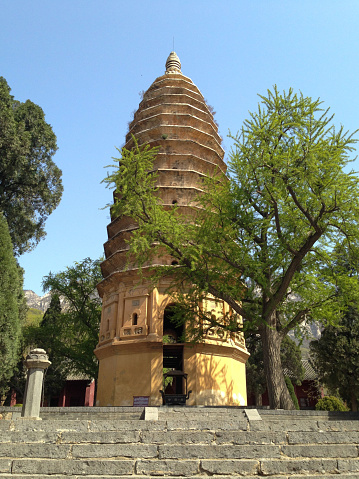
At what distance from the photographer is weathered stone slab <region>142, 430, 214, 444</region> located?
576cm

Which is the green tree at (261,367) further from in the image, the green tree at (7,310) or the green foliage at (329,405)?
the green tree at (7,310)

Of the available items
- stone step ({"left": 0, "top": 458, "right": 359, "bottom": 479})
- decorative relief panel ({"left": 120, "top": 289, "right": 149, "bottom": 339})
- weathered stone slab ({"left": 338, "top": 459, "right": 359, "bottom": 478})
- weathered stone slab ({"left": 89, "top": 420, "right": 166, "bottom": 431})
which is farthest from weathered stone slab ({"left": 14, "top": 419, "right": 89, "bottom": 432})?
decorative relief panel ({"left": 120, "top": 289, "right": 149, "bottom": 339})

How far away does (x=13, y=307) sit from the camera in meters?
17.8

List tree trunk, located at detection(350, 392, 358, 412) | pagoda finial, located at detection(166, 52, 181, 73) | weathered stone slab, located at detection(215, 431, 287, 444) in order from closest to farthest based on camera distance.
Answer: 1. weathered stone slab, located at detection(215, 431, 287, 444)
2. tree trunk, located at detection(350, 392, 358, 412)
3. pagoda finial, located at detection(166, 52, 181, 73)

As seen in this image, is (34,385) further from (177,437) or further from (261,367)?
(261,367)

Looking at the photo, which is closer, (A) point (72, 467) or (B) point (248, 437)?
(A) point (72, 467)

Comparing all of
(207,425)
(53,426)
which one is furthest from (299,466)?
(53,426)

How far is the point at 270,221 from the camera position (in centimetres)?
1305

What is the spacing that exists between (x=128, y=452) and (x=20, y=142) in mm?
20129

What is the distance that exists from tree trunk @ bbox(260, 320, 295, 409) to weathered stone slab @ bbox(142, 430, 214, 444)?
22.0 ft

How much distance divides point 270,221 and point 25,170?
51.6 ft

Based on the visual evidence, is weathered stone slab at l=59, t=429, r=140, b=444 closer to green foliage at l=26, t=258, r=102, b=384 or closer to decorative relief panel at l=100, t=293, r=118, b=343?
decorative relief panel at l=100, t=293, r=118, b=343

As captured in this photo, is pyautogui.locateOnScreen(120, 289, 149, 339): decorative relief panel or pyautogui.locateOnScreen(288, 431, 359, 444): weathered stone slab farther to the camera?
pyautogui.locateOnScreen(120, 289, 149, 339): decorative relief panel

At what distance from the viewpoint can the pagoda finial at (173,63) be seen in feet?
87.6
